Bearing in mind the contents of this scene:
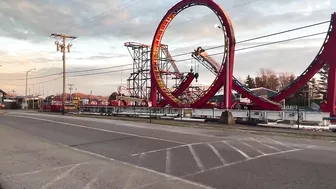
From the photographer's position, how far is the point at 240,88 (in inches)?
1623

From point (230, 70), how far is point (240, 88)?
11.7ft

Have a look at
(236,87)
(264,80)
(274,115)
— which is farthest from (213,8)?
(264,80)

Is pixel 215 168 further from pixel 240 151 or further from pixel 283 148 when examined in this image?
pixel 283 148

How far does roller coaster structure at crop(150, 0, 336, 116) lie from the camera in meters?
32.8

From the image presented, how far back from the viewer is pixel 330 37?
109ft

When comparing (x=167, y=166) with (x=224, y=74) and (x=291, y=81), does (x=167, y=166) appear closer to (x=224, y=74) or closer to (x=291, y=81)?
(x=224, y=74)

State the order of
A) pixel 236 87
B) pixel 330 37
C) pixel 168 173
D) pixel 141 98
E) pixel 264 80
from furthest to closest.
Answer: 1. pixel 264 80
2. pixel 141 98
3. pixel 236 87
4. pixel 330 37
5. pixel 168 173

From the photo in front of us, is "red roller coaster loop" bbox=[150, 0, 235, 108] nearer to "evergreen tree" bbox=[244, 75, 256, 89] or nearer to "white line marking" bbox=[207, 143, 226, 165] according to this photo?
"white line marking" bbox=[207, 143, 226, 165]

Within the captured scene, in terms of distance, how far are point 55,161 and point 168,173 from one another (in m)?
3.87

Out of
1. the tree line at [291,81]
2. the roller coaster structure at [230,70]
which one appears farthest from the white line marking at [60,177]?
the tree line at [291,81]

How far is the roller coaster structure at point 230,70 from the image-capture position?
32.8 metres

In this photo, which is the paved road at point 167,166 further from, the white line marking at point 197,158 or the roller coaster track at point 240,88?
the roller coaster track at point 240,88

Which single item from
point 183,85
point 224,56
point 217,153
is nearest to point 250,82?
point 183,85

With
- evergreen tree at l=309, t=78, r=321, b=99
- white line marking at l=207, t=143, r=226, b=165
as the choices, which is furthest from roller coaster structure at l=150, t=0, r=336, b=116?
evergreen tree at l=309, t=78, r=321, b=99
